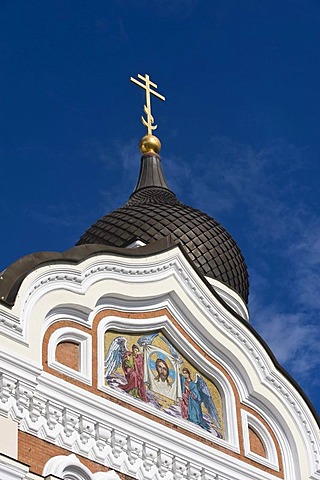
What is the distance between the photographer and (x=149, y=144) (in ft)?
80.0

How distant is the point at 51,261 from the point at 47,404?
181cm

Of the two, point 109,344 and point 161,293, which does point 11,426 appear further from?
point 161,293

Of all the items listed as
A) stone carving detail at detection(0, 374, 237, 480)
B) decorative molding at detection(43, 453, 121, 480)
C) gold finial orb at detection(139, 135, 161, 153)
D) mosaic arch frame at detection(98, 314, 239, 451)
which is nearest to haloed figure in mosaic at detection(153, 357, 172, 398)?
mosaic arch frame at detection(98, 314, 239, 451)

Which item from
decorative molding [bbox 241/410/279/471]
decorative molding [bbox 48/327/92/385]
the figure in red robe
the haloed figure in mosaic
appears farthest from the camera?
decorative molding [bbox 241/410/279/471]

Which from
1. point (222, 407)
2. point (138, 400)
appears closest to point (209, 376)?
point (222, 407)

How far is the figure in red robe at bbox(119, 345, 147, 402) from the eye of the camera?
1564 centimetres

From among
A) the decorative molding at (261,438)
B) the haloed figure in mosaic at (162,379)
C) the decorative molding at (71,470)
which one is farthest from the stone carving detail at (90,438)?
the decorative molding at (261,438)

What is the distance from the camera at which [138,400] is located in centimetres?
1554

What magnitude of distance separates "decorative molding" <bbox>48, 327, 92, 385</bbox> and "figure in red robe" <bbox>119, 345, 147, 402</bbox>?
541 millimetres

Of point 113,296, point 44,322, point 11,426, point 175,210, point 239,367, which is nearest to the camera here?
point 11,426

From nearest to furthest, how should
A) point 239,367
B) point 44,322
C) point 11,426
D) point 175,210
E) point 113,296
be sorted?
point 11,426 → point 44,322 → point 113,296 → point 239,367 → point 175,210

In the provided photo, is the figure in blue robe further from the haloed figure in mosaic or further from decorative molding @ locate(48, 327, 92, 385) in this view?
decorative molding @ locate(48, 327, 92, 385)

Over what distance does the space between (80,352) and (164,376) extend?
1278mm

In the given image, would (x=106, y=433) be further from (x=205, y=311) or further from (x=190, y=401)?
(x=205, y=311)
